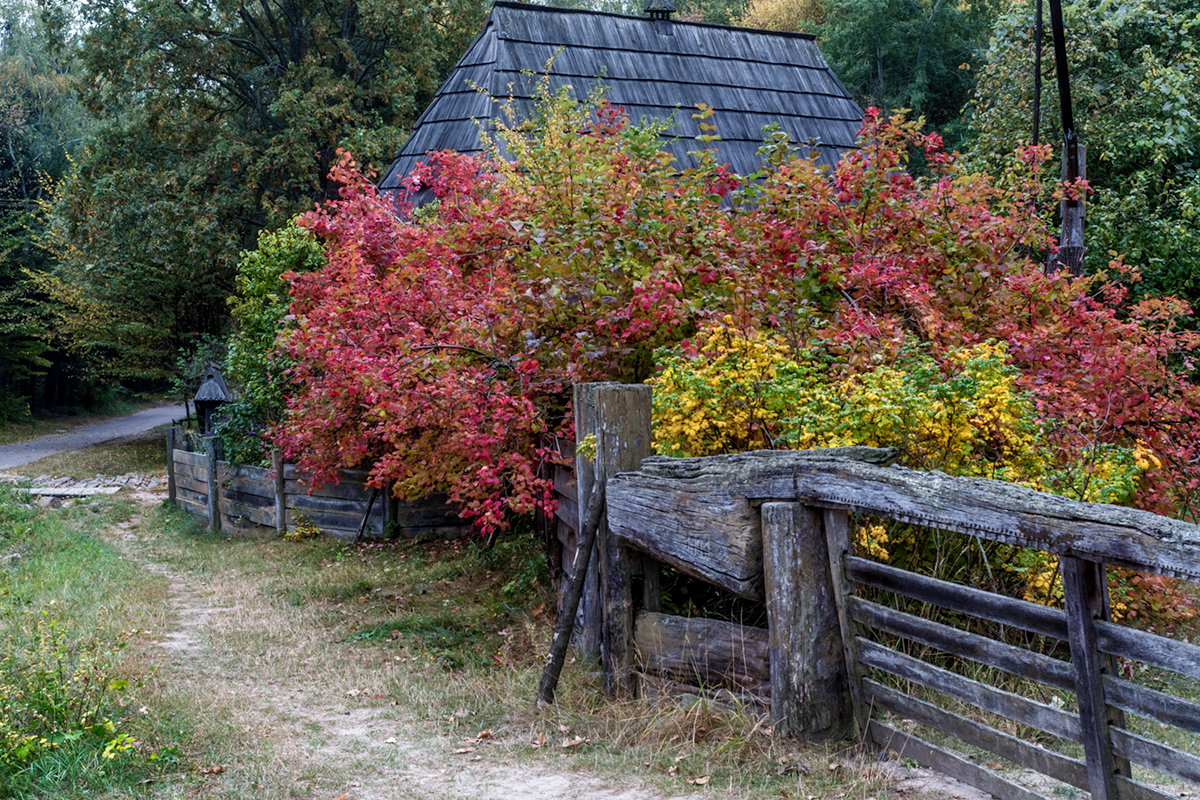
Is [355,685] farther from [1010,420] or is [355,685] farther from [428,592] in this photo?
[1010,420]

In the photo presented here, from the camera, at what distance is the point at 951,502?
3531 mm

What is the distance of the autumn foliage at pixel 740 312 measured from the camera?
5.87 meters

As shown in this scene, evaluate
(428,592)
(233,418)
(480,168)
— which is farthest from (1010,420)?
(233,418)

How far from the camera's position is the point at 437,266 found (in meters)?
7.76

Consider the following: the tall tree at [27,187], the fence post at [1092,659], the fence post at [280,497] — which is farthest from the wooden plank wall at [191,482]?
the tall tree at [27,187]

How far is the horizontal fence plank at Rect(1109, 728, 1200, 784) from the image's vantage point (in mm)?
2789

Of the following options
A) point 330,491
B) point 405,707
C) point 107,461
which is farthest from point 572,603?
point 107,461

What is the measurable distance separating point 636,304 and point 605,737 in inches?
103

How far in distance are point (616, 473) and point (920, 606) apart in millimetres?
1684

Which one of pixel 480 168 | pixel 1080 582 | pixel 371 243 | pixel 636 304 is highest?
pixel 480 168

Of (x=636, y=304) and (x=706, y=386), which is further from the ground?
(x=636, y=304)

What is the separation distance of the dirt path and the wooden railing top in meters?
1.38

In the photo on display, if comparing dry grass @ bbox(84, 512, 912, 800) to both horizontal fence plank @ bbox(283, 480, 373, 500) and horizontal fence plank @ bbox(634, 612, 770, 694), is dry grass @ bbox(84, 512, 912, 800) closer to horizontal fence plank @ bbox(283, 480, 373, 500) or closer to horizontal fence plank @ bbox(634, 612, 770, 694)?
horizontal fence plank @ bbox(634, 612, 770, 694)

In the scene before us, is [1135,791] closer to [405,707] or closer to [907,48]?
[405,707]
